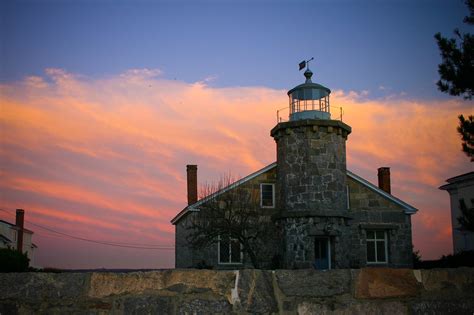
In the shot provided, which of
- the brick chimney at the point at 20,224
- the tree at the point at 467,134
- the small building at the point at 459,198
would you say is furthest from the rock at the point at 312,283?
the brick chimney at the point at 20,224

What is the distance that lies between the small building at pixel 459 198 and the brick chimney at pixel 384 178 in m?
4.49

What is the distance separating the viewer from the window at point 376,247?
3234 cm

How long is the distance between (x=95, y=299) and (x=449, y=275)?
103 inches

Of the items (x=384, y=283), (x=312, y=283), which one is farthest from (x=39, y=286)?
(x=384, y=283)

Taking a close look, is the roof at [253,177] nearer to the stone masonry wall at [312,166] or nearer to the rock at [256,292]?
the stone masonry wall at [312,166]

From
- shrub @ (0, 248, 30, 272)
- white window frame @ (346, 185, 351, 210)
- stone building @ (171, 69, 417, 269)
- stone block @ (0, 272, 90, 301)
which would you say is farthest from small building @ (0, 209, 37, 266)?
stone block @ (0, 272, 90, 301)

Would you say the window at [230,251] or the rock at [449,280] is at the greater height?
the window at [230,251]

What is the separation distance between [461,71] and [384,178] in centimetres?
2026

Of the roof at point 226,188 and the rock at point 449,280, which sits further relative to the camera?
the roof at point 226,188

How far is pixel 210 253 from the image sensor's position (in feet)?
98.1

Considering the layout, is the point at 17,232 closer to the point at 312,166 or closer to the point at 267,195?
the point at 267,195

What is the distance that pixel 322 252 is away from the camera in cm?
2959

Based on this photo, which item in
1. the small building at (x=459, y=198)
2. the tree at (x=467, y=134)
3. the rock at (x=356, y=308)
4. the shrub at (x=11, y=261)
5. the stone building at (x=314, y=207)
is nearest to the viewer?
the rock at (x=356, y=308)

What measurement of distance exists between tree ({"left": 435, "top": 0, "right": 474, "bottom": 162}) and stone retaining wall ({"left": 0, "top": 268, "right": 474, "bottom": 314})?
13122mm
